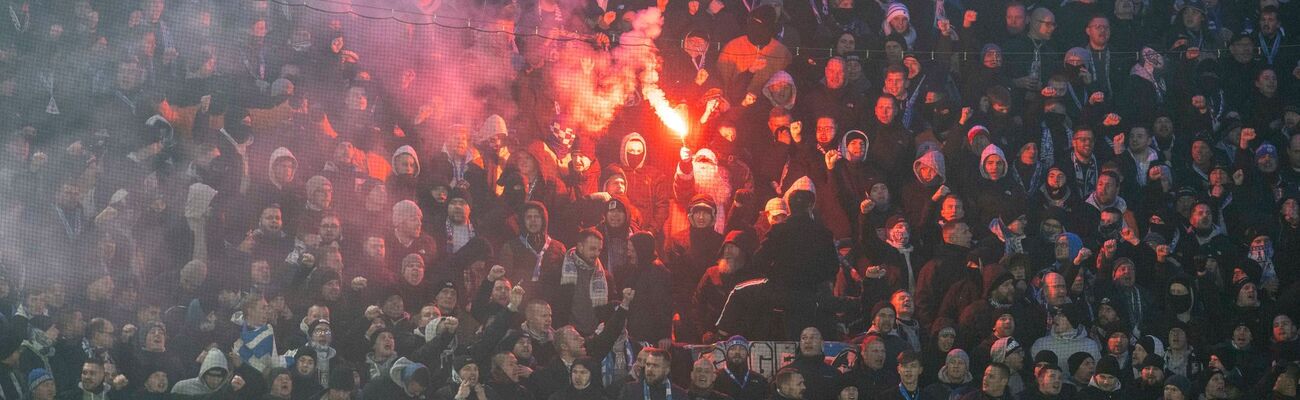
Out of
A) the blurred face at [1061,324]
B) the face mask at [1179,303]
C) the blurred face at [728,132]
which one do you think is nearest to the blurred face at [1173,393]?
the face mask at [1179,303]

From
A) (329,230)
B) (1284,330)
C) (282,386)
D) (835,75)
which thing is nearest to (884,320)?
(835,75)

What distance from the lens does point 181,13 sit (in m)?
5.63

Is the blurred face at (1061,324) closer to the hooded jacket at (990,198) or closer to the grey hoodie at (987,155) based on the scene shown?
the hooded jacket at (990,198)

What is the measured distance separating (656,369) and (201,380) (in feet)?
6.16

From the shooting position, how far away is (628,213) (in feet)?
18.4

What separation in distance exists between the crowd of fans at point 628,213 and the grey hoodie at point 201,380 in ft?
0.04

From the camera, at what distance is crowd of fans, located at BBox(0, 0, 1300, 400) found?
215 inches

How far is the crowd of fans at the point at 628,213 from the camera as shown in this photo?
5449 mm

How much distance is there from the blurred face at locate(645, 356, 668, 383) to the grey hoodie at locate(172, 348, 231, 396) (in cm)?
173

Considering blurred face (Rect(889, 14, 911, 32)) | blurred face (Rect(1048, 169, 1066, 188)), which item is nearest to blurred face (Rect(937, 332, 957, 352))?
blurred face (Rect(1048, 169, 1066, 188))

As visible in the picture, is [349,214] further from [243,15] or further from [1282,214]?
[1282,214]

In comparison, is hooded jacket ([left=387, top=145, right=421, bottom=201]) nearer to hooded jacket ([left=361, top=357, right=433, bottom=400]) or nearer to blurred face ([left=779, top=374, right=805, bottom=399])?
hooded jacket ([left=361, top=357, right=433, bottom=400])

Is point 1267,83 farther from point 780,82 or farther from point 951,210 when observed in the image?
point 780,82

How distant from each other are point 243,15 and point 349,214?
3.28 feet
